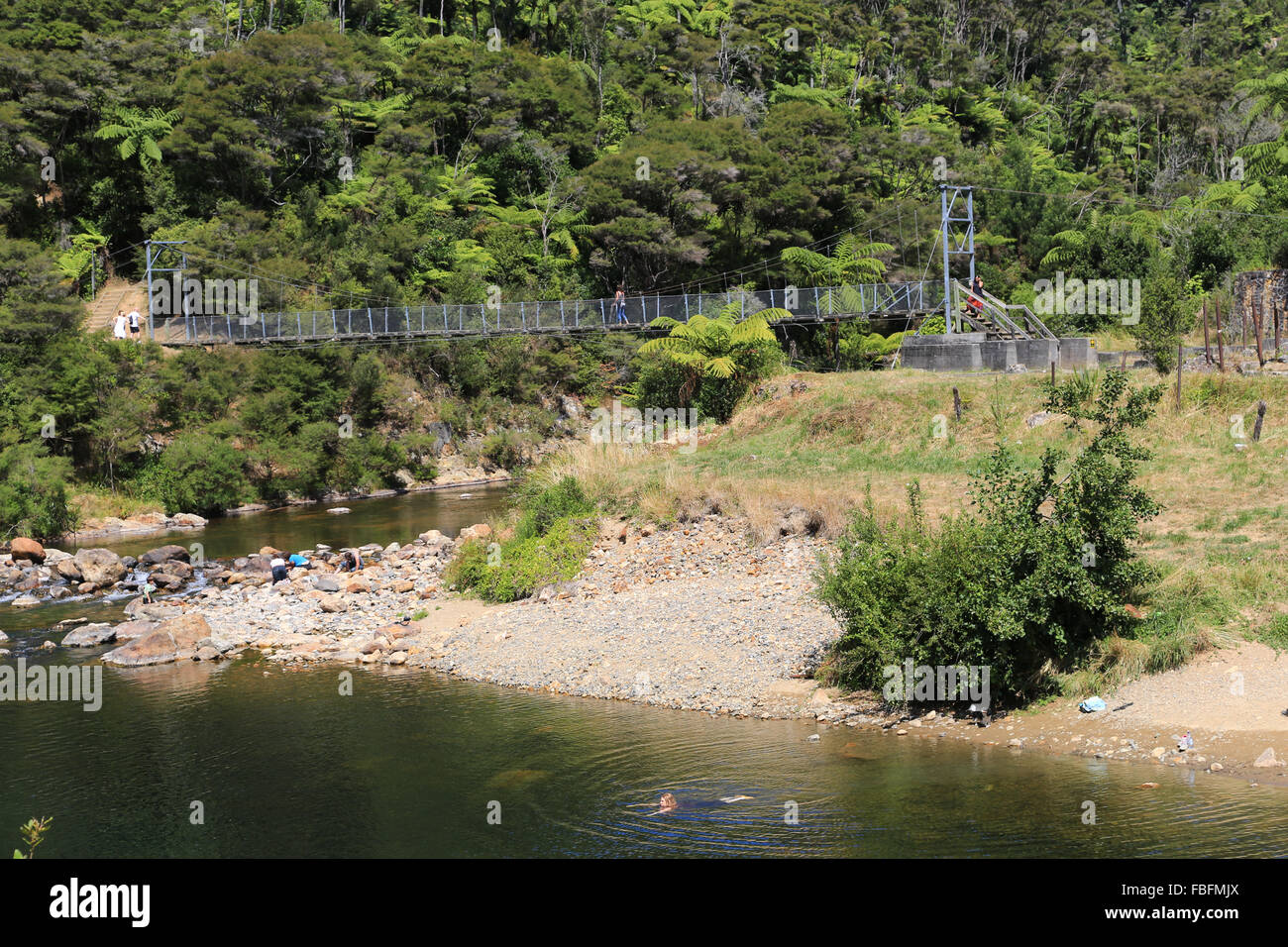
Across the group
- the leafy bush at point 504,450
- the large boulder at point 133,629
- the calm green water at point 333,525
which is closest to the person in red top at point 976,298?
the calm green water at point 333,525

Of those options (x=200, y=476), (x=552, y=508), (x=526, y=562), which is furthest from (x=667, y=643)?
(x=200, y=476)

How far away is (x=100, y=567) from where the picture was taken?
24.2 meters

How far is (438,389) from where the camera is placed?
45.3 m

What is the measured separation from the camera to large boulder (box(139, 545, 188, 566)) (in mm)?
25688

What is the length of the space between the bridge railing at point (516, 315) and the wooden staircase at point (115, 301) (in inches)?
107

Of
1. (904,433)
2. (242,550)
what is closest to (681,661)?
(904,433)

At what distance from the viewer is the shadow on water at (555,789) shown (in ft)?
32.5

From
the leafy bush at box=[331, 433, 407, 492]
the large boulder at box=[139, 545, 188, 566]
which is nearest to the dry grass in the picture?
the large boulder at box=[139, 545, 188, 566]

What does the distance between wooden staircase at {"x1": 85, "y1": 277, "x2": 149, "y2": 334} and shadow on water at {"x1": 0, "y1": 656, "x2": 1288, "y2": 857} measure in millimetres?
34004

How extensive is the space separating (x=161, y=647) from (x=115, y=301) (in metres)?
33.3

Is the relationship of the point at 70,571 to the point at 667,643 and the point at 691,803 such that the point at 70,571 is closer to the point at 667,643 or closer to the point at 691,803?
the point at 667,643

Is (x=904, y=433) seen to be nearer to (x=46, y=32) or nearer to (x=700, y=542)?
(x=700, y=542)
